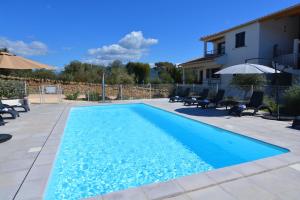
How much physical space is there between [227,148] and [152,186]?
3754mm

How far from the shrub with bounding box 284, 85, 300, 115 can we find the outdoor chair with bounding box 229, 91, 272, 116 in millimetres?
1136

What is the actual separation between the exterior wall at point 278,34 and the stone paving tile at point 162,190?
56.5 feet

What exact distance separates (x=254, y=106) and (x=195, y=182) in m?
8.50

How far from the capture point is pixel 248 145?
6418 mm

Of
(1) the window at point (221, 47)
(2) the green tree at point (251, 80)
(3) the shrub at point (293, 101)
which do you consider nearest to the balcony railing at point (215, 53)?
(1) the window at point (221, 47)

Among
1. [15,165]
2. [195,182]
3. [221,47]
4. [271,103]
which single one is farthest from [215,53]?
[15,165]

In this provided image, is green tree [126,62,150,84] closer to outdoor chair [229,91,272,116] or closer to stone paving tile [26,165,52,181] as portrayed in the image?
outdoor chair [229,91,272,116]

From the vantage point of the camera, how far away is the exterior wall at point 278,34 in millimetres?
17828

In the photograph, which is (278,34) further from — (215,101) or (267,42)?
(215,101)

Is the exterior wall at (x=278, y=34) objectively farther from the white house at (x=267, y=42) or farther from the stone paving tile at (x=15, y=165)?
the stone paving tile at (x=15, y=165)

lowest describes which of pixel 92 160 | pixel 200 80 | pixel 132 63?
pixel 92 160

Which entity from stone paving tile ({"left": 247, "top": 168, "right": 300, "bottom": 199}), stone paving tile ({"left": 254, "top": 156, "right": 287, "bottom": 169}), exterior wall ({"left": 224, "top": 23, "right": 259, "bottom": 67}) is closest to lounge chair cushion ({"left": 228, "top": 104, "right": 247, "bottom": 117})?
stone paving tile ({"left": 254, "top": 156, "right": 287, "bottom": 169})

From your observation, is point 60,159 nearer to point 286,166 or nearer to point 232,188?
point 232,188

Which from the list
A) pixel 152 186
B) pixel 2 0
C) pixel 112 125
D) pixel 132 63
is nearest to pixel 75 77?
pixel 132 63
